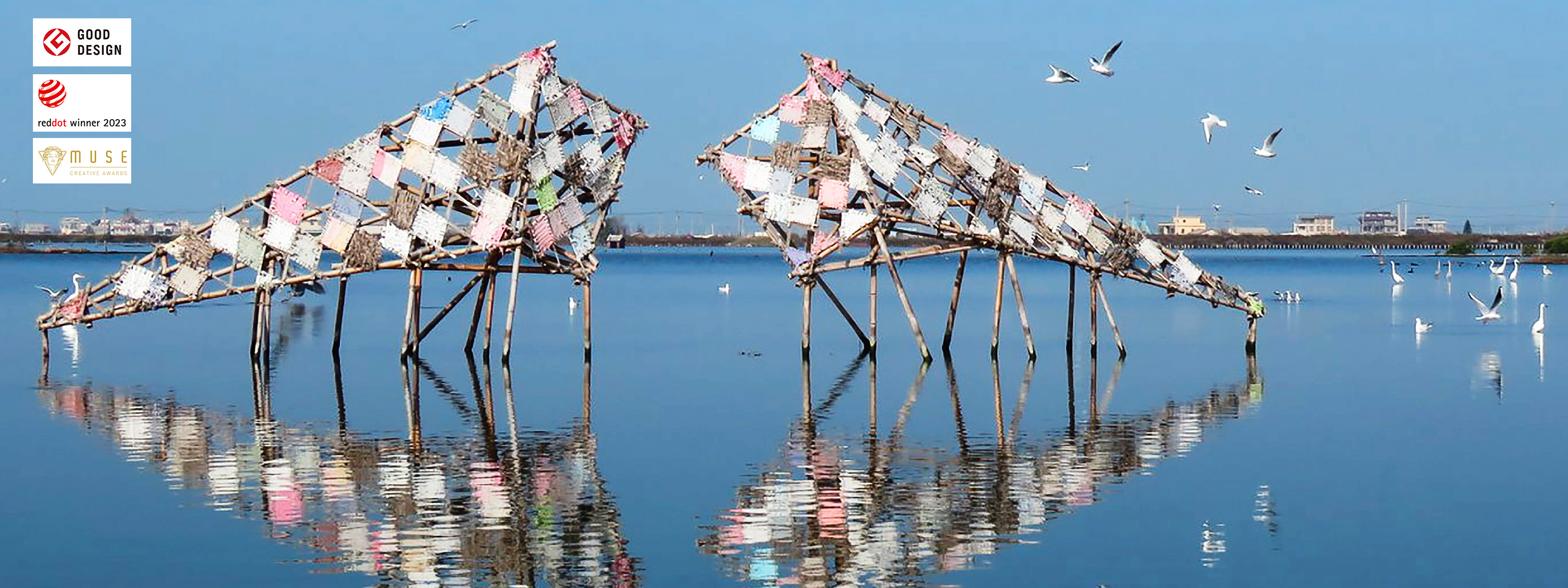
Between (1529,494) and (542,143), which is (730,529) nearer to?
(1529,494)

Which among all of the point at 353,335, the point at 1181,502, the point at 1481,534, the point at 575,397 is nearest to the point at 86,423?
the point at 575,397

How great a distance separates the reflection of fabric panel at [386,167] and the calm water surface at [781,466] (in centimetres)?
429

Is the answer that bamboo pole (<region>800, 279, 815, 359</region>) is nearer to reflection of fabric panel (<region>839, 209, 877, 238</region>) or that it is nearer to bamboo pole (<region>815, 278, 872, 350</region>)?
bamboo pole (<region>815, 278, 872, 350</region>)

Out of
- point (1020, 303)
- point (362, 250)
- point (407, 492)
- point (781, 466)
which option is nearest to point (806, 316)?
point (1020, 303)

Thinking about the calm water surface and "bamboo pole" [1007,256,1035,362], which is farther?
"bamboo pole" [1007,256,1035,362]

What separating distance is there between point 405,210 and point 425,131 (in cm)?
177

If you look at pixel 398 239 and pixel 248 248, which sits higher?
pixel 398 239

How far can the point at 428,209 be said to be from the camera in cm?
4391

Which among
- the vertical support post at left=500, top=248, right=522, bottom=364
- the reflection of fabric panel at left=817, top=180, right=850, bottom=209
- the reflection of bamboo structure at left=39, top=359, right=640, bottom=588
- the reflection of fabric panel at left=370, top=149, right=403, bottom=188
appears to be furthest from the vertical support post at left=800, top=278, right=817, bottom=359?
the reflection of bamboo structure at left=39, top=359, right=640, bottom=588

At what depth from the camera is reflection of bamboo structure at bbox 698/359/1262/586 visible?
22062mm

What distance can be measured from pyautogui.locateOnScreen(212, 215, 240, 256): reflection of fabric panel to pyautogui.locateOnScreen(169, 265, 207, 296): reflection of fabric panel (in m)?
0.73

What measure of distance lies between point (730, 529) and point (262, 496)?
6387mm

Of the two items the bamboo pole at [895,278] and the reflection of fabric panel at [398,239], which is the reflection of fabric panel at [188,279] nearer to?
the reflection of fabric panel at [398,239]

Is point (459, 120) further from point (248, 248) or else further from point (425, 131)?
point (248, 248)
